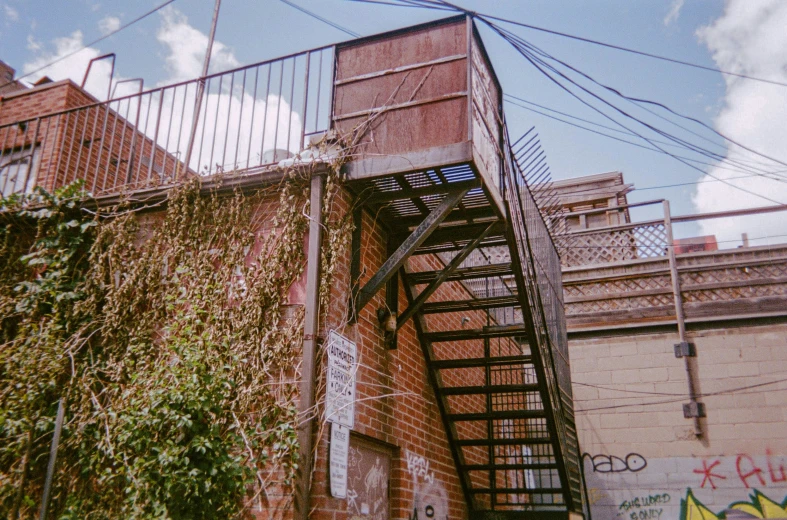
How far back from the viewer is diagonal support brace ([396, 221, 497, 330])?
5.65 meters

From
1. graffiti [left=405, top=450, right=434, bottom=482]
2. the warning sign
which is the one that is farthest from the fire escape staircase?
graffiti [left=405, top=450, right=434, bottom=482]

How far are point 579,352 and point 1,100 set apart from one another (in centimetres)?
1075

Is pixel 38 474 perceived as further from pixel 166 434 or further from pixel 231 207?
pixel 231 207

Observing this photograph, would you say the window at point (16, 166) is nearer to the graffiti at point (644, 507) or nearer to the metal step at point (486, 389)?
the metal step at point (486, 389)

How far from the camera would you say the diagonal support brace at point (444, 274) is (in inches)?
223

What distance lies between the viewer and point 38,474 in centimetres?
502

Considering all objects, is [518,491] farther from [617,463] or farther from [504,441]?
[617,463]

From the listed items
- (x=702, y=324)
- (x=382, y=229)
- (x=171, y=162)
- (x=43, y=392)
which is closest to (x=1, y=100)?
(x=171, y=162)

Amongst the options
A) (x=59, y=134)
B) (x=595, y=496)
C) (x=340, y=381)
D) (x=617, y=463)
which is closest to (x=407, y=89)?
(x=340, y=381)

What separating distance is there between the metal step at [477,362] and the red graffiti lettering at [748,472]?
595cm

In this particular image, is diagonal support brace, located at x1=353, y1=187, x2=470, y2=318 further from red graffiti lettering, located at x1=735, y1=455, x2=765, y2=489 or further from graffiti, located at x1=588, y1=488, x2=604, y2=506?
red graffiti lettering, located at x1=735, y1=455, x2=765, y2=489

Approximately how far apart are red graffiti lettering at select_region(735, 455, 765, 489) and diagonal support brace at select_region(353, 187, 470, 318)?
8.09m

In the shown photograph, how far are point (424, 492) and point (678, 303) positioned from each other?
703cm

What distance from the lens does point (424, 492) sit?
6.23m
